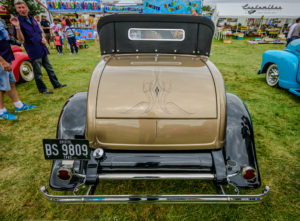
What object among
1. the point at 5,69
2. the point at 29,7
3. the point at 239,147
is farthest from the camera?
the point at 29,7

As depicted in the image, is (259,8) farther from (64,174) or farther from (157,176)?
(64,174)

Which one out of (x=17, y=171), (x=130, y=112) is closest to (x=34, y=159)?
(x=17, y=171)

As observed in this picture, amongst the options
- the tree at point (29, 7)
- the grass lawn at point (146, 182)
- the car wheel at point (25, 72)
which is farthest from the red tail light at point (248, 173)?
the tree at point (29, 7)

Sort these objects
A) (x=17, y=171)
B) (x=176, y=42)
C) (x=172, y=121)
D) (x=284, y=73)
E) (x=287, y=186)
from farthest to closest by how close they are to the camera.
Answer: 1. (x=284, y=73)
2. (x=176, y=42)
3. (x=17, y=171)
4. (x=287, y=186)
5. (x=172, y=121)

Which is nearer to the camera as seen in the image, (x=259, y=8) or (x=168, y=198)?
(x=168, y=198)

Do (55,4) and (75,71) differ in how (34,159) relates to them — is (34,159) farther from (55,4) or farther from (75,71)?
(55,4)

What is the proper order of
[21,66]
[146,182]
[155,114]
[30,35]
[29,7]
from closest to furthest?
[155,114], [146,182], [30,35], [21,66], [29,7]

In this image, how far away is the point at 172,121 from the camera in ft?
5.83

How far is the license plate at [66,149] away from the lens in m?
1.55

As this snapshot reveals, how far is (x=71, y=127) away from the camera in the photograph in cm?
203

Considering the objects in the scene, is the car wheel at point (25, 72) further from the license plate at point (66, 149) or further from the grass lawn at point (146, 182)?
the license plate at point (66, 149)

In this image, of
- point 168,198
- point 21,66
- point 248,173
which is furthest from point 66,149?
point 21,66

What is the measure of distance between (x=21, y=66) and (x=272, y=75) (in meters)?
7.87

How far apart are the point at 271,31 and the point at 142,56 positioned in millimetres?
23638
